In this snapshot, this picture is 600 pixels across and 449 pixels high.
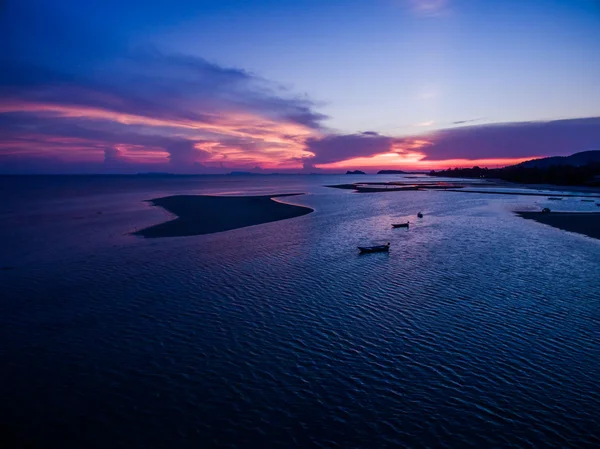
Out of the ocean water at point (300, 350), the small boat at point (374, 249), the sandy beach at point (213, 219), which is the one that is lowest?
the ocean water at point (300, 350)

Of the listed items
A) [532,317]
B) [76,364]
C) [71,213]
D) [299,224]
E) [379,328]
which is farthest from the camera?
[71,213]

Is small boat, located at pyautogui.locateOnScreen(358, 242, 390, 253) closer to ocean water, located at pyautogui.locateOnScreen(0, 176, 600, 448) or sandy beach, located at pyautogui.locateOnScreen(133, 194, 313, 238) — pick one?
ocean water, located at pyautogui.locateOnScreen(0, 176, 600, 448)

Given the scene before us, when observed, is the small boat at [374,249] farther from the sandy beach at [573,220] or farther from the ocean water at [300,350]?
the sandy beach at [573,220]

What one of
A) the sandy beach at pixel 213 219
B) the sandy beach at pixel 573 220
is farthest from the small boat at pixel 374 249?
the sandy beach at pixel 573 220

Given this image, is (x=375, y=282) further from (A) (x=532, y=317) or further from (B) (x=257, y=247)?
(B) (x=257, y=247)

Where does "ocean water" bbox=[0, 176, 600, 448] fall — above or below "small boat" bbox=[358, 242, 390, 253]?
below

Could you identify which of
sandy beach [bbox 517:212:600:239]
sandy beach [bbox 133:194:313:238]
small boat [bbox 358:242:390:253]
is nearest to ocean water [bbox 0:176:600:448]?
small boat [bbox 358:242:390:253]

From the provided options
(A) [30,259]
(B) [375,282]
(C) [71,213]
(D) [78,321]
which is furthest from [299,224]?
(C) [71,213]
